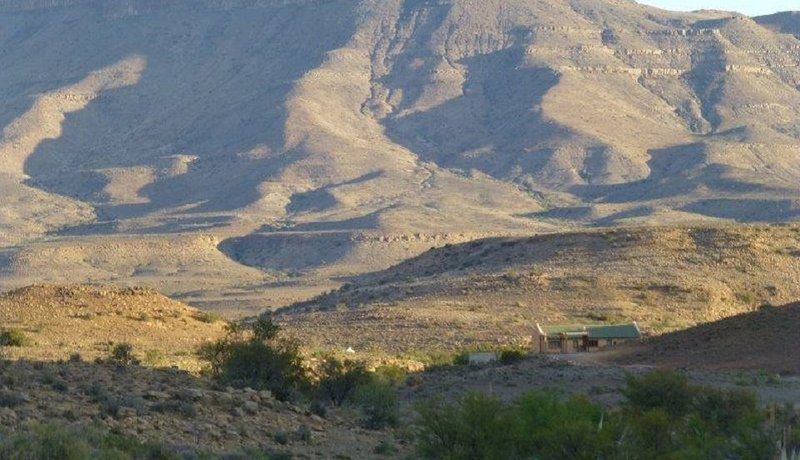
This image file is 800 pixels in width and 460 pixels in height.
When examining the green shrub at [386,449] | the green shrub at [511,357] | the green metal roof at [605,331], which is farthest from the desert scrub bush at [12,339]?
the green metal roof at [605,331]

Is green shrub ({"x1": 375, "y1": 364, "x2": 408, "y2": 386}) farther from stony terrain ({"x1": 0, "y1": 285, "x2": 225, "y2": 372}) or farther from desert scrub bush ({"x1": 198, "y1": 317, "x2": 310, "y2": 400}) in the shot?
stony terrain ({"x1": 0, "y1": 285, "x2": 225, "y2": 372})

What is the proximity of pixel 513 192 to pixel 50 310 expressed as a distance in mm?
127037

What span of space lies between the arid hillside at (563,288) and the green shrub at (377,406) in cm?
2115

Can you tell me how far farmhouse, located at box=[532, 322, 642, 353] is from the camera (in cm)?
5097

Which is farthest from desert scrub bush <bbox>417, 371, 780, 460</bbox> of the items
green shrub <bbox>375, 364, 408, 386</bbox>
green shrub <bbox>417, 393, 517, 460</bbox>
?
green shrub <bbox>375, 364, 408, 386</bbox>

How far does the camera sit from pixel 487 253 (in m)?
79.3

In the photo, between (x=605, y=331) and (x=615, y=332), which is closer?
(x=615, y=332)

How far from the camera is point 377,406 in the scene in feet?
103

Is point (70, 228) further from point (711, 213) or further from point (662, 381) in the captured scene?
point (662, 381)

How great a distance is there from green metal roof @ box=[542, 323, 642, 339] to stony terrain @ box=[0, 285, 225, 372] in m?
10.2

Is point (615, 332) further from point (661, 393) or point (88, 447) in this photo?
point (88, 447)

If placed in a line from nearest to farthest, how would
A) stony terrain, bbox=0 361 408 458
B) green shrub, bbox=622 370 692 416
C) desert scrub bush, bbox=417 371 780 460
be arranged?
1. desert scrub bush, bbox=417 371 780 460
2. stony terrain, bbox=0 361 408 458
3. green shrub, bbox=622 370 692 416

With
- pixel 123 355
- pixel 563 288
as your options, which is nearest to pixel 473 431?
pixel 123 355

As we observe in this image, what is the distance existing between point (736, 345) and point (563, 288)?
2485cm
